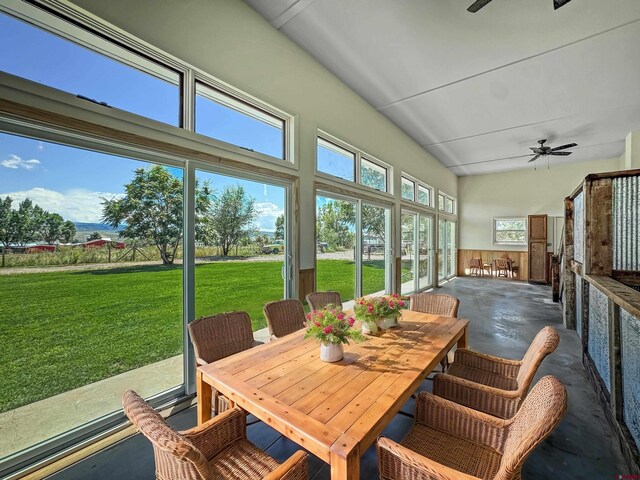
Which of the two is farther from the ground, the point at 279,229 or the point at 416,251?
the point at 279,229

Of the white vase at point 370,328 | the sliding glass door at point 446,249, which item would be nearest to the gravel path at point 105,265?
the white vase at point 370,328

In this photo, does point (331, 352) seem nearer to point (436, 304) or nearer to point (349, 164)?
point (436, 304)

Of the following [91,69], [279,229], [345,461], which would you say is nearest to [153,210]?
[91,69]

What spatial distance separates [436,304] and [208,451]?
2.43m

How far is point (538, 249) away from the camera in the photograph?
905 cm

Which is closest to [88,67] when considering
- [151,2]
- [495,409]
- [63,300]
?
[151,2]

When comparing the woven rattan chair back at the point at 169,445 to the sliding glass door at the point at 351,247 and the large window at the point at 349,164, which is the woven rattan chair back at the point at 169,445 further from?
the large window at the point at 349,164

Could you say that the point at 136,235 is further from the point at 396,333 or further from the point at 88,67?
the point at 396,333

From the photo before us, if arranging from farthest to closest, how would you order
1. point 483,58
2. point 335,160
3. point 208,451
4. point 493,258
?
point 493,258 < point 335,160 < point 483,58 < point 208,451

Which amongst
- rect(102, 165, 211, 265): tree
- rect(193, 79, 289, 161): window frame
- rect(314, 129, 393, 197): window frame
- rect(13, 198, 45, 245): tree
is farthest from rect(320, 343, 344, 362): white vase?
rect(314, 129, 393, 197): window frame

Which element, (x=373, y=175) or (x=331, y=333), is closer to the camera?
(x=331, y=333)

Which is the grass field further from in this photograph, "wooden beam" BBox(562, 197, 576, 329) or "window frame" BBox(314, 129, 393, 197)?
Answer: "wooden beam" BBox(562, 197, 576, 329)

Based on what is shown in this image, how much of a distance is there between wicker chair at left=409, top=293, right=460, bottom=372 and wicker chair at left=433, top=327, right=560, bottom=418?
0.77 meters

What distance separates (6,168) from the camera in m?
1.73
